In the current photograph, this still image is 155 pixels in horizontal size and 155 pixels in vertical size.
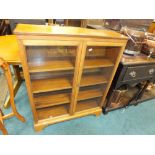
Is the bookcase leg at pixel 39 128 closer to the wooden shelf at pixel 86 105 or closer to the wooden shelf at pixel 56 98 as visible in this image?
the wooden shelf at pixel 56 98

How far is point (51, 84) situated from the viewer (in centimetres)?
123

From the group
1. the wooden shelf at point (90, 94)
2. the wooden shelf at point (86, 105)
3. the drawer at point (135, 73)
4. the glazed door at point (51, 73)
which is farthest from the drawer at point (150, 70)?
the glazed door at point (51, 73)

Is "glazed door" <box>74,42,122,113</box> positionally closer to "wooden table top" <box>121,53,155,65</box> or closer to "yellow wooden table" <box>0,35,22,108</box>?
"wooden table top" <box>121,53,155,65</box>

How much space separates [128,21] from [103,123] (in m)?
1.70

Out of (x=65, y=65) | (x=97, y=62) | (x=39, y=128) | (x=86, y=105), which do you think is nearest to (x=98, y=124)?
(x=86, y=105)

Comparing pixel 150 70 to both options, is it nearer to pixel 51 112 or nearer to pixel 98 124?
pixel 98 124

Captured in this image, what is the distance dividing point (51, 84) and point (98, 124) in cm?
90

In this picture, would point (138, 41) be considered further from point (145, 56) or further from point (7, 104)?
point (7, 104)

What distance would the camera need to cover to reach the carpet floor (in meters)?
1.45

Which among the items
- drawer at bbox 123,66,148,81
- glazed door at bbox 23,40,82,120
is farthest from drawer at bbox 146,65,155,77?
glazed door at bbox 23,40,82,120

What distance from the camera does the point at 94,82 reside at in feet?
4.44

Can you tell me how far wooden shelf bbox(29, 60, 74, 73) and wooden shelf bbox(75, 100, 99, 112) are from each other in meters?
0.74

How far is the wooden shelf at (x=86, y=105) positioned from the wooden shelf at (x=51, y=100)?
0.93ft
